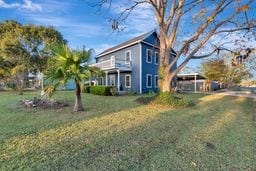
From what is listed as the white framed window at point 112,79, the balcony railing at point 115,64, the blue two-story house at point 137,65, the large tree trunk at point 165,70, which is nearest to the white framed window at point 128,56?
the blue two-story house at point 137,65

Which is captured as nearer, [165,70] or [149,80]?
[165,70]

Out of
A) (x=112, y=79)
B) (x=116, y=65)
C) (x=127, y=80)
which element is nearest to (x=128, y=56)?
(x=127, y=80)

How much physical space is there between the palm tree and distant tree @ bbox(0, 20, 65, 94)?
17.5 metres

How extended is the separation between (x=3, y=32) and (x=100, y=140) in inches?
1207

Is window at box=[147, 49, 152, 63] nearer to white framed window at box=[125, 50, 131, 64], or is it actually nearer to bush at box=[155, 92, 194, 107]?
white framed window at box=[125, 50, 131, 64]

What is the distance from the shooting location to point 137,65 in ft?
72.2

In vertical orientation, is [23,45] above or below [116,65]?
above

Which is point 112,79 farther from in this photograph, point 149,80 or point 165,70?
point 165,70

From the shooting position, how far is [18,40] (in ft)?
86.0

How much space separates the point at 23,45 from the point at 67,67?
72.8 ft

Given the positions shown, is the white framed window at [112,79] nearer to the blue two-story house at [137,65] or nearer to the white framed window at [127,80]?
the blue two-story house at [137,65]

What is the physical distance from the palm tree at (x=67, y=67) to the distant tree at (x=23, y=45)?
57.4 feet

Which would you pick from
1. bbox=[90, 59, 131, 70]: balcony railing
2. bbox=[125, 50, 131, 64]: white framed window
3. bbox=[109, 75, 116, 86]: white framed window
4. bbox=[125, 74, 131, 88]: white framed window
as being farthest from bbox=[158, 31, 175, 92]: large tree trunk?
bbox=[109, 75, 116, 86]: white framed window

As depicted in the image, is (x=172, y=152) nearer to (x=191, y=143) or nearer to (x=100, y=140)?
(x=191, y=143)
